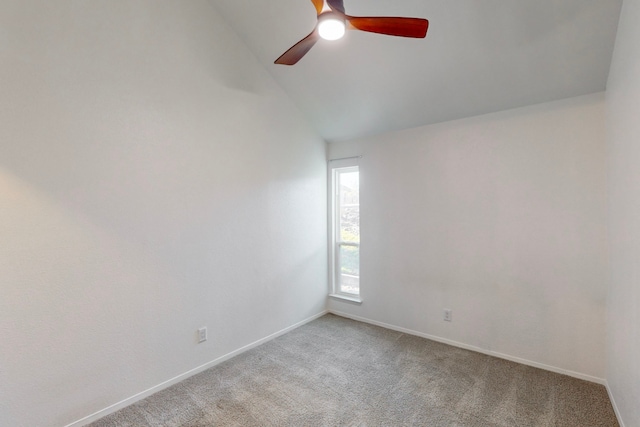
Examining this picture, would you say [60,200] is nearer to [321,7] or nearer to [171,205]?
[171,205]

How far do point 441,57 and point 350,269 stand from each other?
2.67 m

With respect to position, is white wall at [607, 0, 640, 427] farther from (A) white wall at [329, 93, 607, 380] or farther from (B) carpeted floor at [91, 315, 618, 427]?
(B) carpeted floor at [91, 315, 618, 427]

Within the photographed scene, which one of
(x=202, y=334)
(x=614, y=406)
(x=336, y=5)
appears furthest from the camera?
(x=202, y=334)

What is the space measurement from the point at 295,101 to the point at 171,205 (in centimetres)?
192

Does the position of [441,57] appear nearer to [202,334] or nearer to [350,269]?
A: [350,269]

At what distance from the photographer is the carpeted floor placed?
2.00m

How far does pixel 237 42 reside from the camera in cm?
293

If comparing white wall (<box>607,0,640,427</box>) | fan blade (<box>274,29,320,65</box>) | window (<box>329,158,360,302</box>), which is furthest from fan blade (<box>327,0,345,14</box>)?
window (<box>329,158,360,302</box>)

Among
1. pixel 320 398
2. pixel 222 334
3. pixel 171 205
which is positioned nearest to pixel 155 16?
pixel 171 205

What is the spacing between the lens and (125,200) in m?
2.17

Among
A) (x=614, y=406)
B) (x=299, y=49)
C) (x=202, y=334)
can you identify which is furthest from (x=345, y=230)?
(x=614, y=406)

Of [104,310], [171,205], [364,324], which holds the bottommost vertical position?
[364,324]

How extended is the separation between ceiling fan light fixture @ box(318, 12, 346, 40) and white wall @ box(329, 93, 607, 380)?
6.40 ft

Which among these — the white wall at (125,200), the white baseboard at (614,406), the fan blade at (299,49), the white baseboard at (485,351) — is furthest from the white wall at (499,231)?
the fan blade at (299,49)
